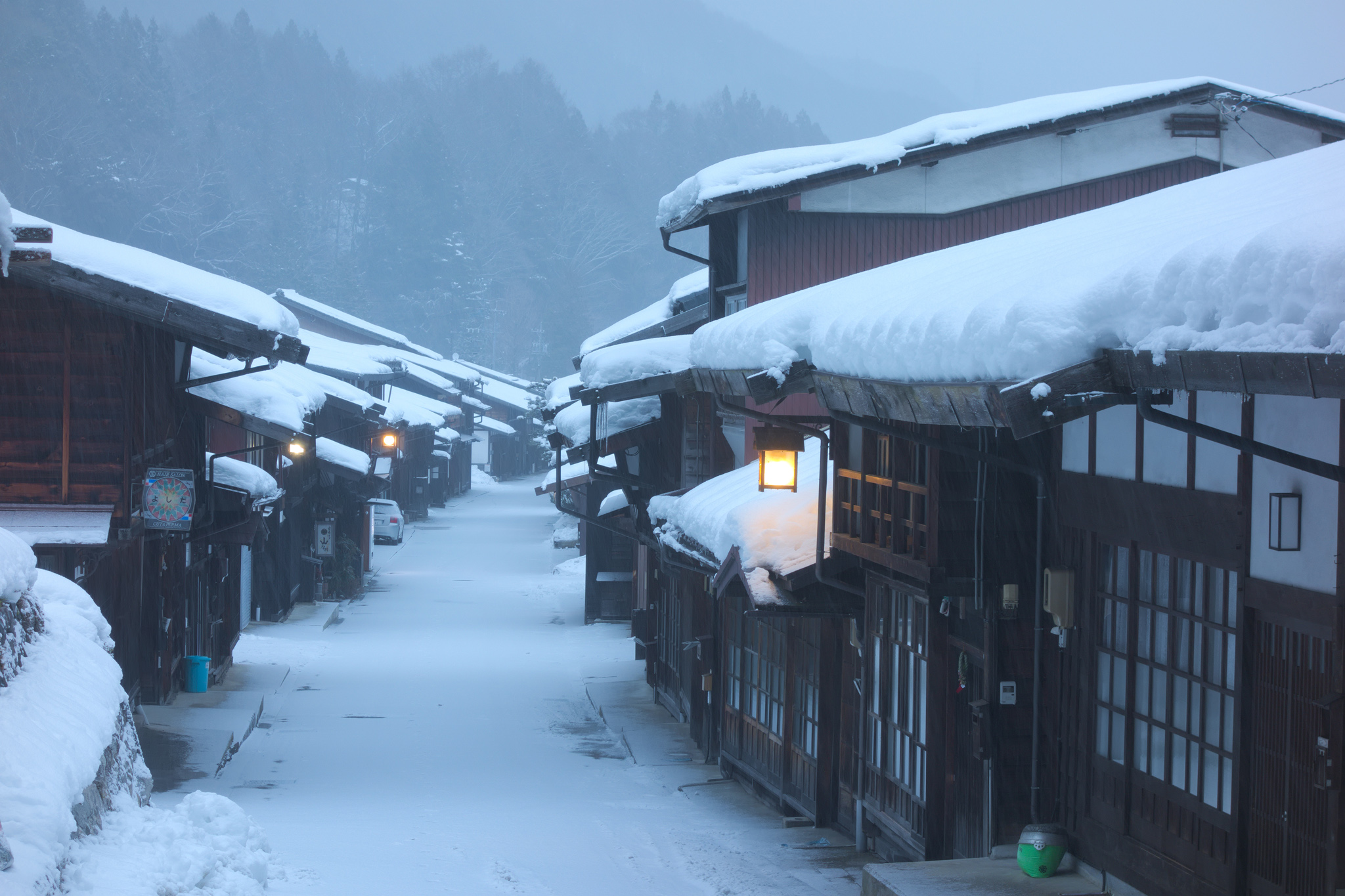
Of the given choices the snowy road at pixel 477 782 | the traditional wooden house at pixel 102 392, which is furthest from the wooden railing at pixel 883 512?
the traditional wooden house at pixel 102 392

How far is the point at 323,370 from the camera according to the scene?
37.3 m

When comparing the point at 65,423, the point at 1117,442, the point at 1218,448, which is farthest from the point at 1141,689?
the point at 65,423

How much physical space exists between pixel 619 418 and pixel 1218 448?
14478 mm

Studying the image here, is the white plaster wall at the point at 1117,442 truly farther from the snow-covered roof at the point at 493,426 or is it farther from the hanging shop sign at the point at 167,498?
the snow-covered roof at the point at 493,426

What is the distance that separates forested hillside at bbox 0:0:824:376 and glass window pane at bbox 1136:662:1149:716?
261 feet

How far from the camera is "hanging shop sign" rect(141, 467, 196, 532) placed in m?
15.0

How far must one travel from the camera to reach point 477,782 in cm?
1420

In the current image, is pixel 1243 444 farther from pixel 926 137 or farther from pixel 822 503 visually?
pixel 926 137

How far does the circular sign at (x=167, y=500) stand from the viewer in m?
15.1

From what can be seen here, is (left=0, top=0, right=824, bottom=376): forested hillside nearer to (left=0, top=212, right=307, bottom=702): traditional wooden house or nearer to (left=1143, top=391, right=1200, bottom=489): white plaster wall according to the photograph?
(left=0, top=212, right=307, bottom=702): traditional wooden house

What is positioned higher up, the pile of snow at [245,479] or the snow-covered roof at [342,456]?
the snow-covered roof at [342,456]

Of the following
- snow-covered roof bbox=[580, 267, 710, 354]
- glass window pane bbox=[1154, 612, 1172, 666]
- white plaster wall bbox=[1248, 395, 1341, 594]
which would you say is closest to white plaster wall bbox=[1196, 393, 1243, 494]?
white plaster wall bbox=[1248, 395, 1341, 594]

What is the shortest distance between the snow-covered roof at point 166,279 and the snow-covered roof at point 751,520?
5.43 m

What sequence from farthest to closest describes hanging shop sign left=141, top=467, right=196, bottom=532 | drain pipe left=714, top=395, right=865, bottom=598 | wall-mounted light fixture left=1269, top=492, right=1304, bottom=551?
1. hanging shop sign left=141, top=467, right=196, bottom=532
2. drain pipe left=714, top=395, right=865, bottom=598
3. wall-mounted light fixture left=1269, top=492, right=1304, bottom=551
